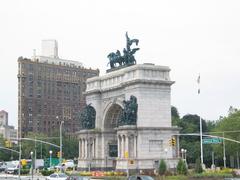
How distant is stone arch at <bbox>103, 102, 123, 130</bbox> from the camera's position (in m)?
94.8

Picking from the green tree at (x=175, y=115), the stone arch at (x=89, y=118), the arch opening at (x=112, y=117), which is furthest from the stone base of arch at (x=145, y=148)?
the green tree at (x=175, y=115)

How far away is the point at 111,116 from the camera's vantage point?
96.7 meters

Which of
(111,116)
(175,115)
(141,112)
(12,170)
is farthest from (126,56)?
(175,115)

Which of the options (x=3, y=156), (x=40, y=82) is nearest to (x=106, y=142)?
(x=3, y=156)

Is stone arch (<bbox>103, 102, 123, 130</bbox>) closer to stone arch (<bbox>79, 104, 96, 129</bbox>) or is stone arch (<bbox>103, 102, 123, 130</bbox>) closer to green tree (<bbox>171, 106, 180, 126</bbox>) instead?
stone arch (<bbox>79, 104, 96, 129</bbox>)

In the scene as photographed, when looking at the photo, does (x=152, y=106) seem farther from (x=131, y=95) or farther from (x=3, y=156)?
(x=3, y=156)

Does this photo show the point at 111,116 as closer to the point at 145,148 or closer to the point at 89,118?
the point at 89,118

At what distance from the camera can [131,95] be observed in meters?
84.9

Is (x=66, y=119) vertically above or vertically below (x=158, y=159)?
above

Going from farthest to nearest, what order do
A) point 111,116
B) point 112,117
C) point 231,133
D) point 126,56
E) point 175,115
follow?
point 175,115 < point 231,133 < point 112,117 < point 111,116 < point 126,56

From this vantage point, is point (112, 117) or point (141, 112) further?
point (112, 117)

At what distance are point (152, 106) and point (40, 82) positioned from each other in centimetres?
10491

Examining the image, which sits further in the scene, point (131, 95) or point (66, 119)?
point (66, 119)

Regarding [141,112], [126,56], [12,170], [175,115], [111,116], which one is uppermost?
[126,56]
